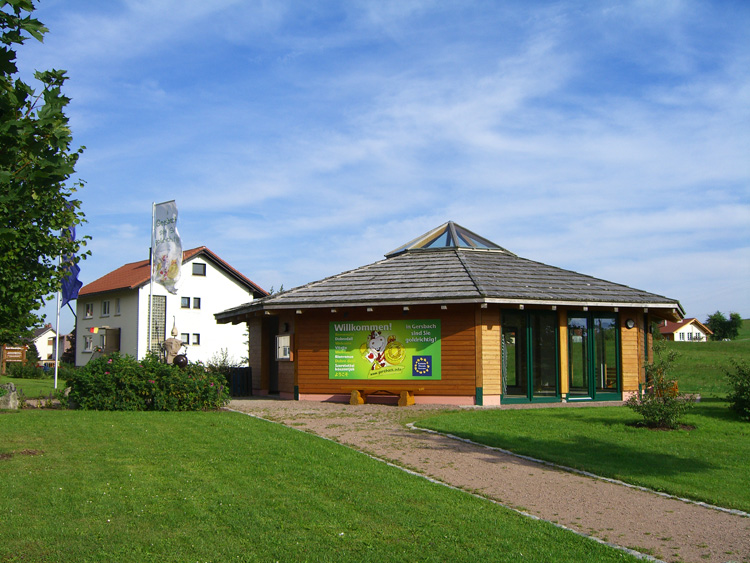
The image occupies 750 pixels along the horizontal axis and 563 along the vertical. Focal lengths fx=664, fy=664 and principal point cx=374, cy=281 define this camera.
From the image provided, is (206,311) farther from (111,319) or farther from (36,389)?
(36,389)

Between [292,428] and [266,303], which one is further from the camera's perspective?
[266,303]

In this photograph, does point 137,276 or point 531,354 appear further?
point 137,276

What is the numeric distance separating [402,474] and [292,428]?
169 inches

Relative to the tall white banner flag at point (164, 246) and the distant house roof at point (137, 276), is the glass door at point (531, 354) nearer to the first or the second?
the tall white banner flag at point (164, 246)

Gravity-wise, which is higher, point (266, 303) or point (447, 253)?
point (447, 253)

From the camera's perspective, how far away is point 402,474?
29.6 ft

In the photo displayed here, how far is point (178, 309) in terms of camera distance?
142 ft

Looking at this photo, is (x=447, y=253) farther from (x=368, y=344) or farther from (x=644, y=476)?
(x=644, y=476)

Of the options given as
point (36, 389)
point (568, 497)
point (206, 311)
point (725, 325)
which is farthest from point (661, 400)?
point (725, 325)

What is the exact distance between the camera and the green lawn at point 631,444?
9.09 meters

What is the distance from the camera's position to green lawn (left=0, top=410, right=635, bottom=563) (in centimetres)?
580

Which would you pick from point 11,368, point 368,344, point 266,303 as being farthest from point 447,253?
point 11,368

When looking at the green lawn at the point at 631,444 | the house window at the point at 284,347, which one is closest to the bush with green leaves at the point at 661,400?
the green lawn at the point at 631,444

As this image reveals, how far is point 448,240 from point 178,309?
84.7 feet
